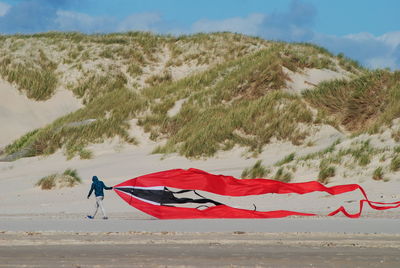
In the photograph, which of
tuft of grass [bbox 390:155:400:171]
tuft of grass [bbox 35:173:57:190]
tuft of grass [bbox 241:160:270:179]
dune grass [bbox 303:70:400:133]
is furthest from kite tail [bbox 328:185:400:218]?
dune grass [bbox 303:70:400:133]

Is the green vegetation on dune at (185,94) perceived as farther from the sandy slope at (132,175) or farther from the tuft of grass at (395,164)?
the tuft of grass at (395,164)

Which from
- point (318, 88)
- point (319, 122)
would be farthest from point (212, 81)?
point (319, 122)

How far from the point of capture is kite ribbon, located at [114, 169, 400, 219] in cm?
1272

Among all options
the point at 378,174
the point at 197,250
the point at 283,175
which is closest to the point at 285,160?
the point at 283,175

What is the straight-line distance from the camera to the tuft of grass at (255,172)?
56.5 feet

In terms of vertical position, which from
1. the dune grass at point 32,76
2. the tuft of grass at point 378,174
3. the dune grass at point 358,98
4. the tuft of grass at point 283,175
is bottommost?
the tuft of grass at point 378,174

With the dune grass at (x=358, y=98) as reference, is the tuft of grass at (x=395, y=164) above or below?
below

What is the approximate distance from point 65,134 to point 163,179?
493 inches

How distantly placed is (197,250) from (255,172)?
8570mm

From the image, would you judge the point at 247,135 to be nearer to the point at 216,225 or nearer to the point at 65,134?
the point at 65,134

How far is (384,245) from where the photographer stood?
9188mm

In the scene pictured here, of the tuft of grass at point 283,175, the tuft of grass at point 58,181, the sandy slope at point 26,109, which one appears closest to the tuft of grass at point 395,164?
the tuft of grass at point 283,175

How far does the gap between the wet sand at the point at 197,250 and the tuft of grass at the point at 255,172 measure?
667 centimetres

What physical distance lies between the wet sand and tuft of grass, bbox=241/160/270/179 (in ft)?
21.9
